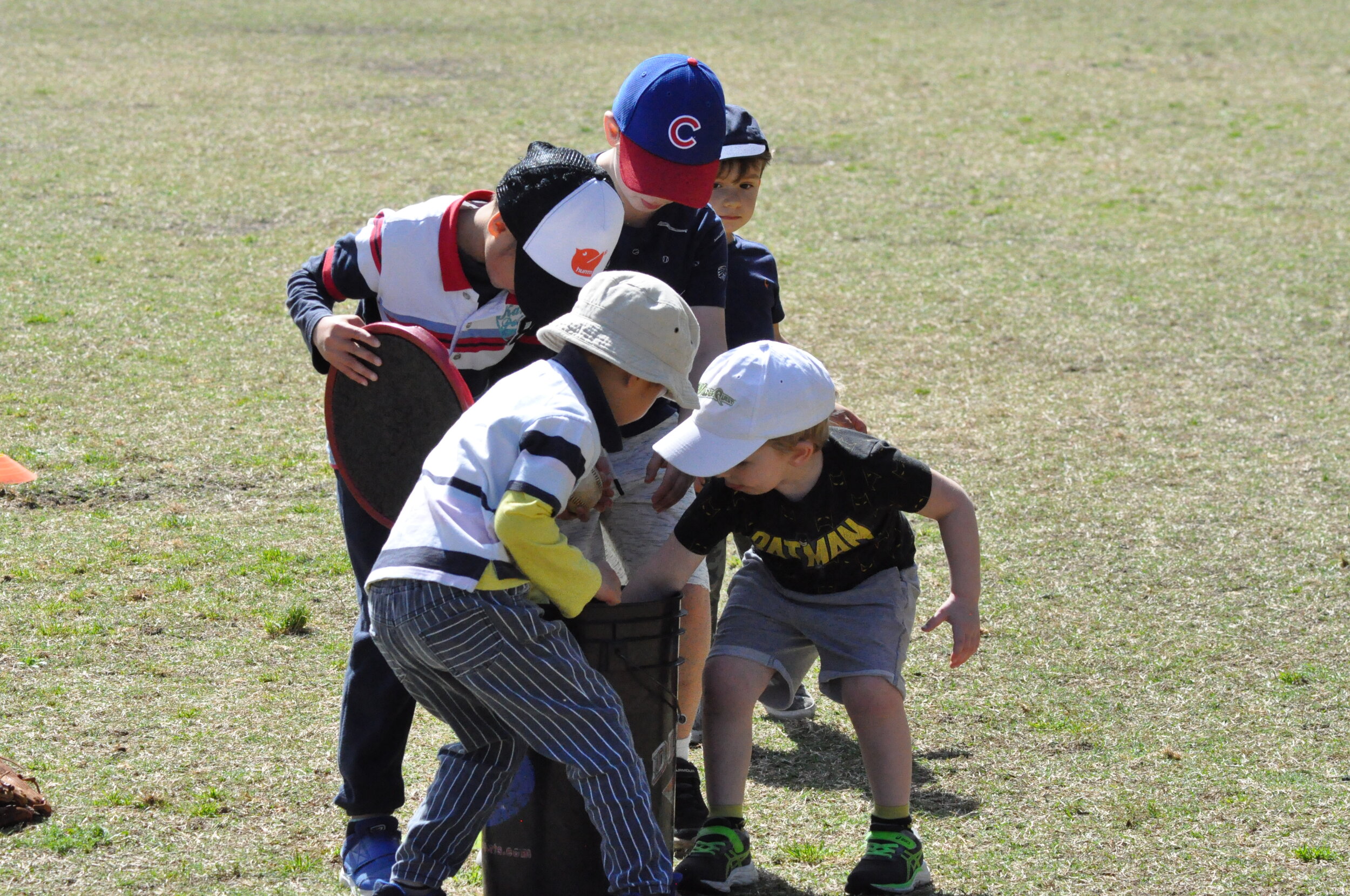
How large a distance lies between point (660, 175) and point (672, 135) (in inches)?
3.9

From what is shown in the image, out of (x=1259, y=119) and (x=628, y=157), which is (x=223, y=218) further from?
(x=1259, y=119)

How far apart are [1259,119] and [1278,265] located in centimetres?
475

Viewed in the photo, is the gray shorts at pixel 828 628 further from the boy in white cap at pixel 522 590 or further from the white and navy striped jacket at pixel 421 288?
the white and navy striped jacket at pixel 421 288

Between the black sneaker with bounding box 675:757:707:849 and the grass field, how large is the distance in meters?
0.20

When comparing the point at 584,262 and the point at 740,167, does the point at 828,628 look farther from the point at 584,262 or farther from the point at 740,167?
the point at 740,167

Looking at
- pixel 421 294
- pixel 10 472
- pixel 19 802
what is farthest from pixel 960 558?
pixel 10 472

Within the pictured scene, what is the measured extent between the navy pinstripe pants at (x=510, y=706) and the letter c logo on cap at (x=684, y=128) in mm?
1237

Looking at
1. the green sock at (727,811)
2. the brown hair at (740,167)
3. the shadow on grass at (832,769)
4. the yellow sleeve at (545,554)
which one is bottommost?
the shadow on grass at (832,769)

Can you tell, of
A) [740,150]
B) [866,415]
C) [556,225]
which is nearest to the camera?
[556,225]

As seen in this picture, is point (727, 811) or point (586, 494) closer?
point (586, 494)

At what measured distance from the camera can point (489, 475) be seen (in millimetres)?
2596

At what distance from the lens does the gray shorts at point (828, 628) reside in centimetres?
319

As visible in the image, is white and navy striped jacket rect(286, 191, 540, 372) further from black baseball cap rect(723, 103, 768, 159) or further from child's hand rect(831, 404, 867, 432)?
black baseball cap rect(723, 103, 768, 159)

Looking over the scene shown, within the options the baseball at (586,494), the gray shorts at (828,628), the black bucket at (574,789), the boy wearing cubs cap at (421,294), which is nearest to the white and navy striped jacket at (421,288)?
the boy wearing cubs cap at (421,294)
